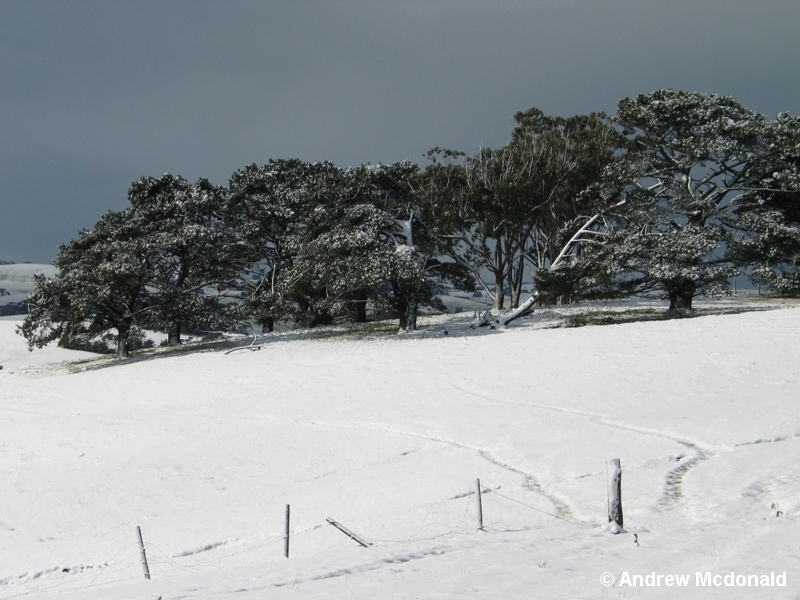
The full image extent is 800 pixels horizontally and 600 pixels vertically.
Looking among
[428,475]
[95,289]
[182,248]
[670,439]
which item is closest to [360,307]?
[182,248]

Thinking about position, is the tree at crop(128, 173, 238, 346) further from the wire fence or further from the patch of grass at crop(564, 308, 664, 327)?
the wire fence

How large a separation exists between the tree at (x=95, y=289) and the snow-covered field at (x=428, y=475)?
10002 millimetres

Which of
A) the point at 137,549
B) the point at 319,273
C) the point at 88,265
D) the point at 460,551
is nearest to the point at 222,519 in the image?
the point at 137,549

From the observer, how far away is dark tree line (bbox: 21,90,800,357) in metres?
40.3

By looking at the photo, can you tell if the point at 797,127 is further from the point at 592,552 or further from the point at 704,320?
the point at 592,552

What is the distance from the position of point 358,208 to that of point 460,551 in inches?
1348

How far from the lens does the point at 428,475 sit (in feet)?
54.0

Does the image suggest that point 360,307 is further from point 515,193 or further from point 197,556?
point 197,556

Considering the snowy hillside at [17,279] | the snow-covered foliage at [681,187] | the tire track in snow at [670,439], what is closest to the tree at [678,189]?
the snow-covered foliage at [681,187]

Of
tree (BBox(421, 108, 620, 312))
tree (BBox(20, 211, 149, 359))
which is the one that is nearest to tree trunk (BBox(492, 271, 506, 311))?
tree (BBox(421, 108, 620, 312))

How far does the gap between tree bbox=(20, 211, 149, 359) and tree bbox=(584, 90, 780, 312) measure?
29815 mm

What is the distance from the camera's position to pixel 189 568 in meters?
12.0

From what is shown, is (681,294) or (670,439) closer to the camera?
(670,439)
